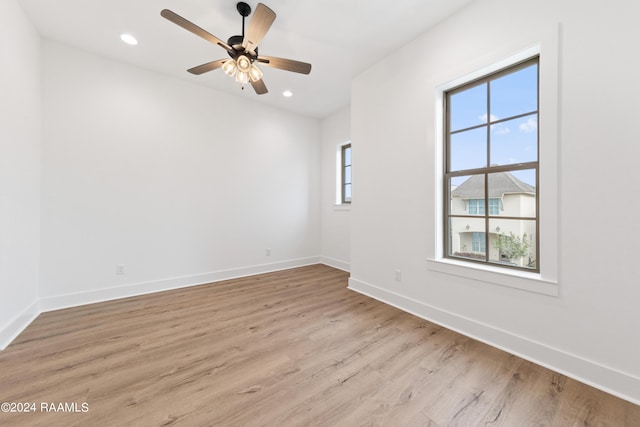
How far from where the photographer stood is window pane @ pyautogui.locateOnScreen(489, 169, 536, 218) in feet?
6.41

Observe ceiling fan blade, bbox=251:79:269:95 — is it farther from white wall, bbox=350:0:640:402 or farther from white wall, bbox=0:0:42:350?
white wall, bbox=0:0:42:350

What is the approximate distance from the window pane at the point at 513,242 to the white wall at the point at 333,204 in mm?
2433

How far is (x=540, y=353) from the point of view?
1779 mm

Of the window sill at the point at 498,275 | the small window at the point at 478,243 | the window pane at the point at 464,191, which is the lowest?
the window sill at the point at 498,275

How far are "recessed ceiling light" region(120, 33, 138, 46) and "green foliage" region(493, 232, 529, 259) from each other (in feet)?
14.0

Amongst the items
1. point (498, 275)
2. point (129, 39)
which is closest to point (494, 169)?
point (498, 275)

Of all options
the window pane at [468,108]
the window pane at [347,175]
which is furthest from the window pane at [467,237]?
the window pane at [347,175]

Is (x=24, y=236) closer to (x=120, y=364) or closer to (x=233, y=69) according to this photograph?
(x=120, y=364)

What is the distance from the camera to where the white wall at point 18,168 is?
1958 millimetres

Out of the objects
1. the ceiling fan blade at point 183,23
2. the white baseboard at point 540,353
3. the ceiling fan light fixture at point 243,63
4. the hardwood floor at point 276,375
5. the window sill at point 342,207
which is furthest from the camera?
the window sill at point 342,207

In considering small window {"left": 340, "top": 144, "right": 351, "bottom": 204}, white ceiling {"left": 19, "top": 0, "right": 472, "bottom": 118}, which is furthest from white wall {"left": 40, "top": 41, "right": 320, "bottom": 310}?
small window {"left": 340, "top": 144, "right": 351, "bottom": 204}

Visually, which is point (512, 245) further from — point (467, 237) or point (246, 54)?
point (246, 54)

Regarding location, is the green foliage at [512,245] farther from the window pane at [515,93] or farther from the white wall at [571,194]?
the window pane at [515,93]

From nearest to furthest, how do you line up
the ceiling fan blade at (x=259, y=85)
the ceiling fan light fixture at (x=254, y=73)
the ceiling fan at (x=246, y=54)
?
1. the ceiling fan at (x=246, y=54)
2. the ceiling fan light fixture at (x=254, y=73)
3. the ceiling fan blade at (x=259, y=85)
